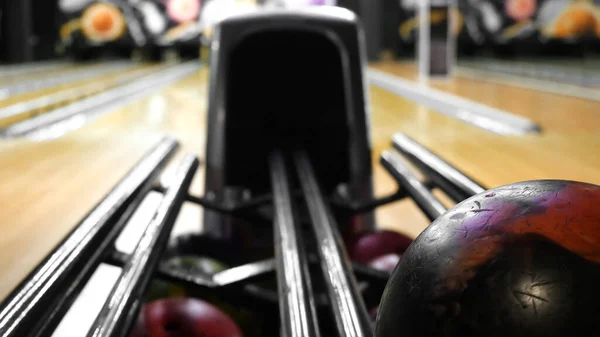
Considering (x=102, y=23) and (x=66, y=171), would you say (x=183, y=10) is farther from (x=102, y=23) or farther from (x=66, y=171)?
Answer: (x=66, y=171)

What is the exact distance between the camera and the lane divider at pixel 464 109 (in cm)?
316

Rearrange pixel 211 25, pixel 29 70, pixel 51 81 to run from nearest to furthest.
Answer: pixel 51 81, pixel 29 70, pixel 211 25

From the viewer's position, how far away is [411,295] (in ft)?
1.62

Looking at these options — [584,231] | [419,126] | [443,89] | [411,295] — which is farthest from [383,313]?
[443,89]

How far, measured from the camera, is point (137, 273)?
0.86 meters

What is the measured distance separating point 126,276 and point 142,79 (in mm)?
5697

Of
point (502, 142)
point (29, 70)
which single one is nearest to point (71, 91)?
point (29, 70)

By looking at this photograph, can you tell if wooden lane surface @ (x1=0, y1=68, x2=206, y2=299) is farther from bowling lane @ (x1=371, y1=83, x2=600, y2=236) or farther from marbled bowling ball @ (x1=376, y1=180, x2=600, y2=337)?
marbled bowling ball @ (x1=376, y1=180, x2=600, y2=337)

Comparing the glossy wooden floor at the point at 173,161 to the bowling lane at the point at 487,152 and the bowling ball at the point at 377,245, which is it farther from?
the bowling ball at the point at 377,245

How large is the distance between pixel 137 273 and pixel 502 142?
2219mm

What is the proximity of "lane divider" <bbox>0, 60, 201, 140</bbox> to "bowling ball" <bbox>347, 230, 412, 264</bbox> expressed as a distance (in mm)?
2000

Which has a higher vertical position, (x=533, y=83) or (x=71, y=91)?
(x=71, y=91)

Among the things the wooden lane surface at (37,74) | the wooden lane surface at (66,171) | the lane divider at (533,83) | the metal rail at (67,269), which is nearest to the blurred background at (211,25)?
the wooden lane surface at (37,74)

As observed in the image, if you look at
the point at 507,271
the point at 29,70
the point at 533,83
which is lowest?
the point at 533,83
